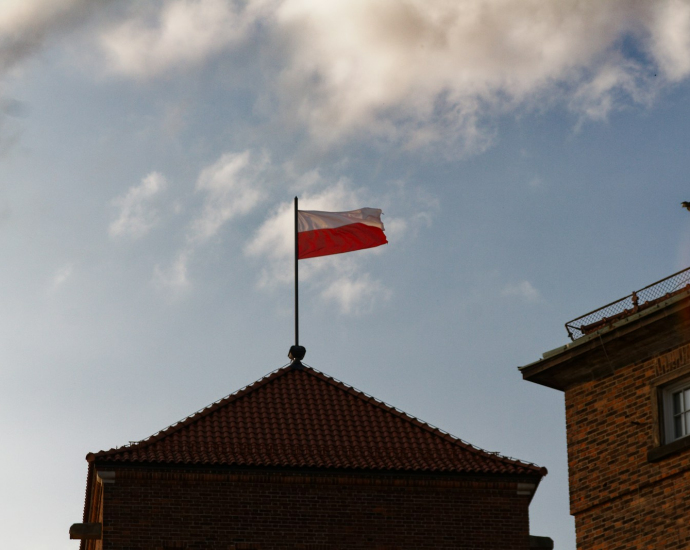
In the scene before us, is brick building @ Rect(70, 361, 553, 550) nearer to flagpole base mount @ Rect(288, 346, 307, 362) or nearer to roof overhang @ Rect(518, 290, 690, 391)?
flagpole base mount @ Rect(288, 346, 307, 362)

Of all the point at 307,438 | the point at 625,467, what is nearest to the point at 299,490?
the point at 307,438

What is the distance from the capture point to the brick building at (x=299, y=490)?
3025cm

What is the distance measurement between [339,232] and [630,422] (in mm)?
13353

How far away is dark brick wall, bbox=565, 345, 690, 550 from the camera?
82.0ft

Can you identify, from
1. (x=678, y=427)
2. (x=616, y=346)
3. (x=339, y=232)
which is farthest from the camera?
(x=339, y=232)

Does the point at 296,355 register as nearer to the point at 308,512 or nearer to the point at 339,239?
the point at 339,239

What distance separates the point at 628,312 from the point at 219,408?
10611mm

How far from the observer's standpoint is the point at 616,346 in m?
26.6

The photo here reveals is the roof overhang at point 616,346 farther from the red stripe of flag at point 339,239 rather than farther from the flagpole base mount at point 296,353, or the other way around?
the red stripe of flag at point 339,239

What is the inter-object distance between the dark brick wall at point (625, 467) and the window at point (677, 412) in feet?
0.70

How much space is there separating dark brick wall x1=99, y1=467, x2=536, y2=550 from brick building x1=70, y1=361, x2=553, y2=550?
22 mm

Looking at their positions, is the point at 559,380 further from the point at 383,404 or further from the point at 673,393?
the point at 383,404

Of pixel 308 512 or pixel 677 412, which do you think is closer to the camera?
pixel 677 412

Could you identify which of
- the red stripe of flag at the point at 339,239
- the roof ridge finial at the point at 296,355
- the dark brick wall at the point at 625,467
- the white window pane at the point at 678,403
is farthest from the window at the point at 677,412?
the red stripe of flag at the point at 339,239
